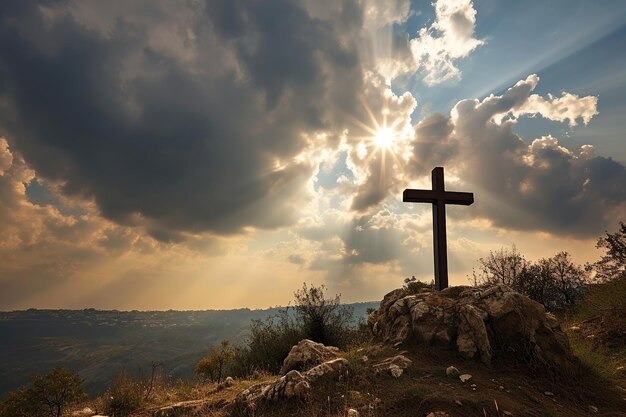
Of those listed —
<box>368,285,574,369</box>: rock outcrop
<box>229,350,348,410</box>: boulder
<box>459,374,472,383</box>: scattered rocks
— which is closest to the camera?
<box>229,350,348,410</box>: boulder

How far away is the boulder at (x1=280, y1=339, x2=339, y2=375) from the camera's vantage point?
10.0m

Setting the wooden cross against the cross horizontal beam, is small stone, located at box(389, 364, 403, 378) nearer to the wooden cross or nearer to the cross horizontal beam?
the wooden cross

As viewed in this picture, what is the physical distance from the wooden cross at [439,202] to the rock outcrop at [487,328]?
2.91 metres

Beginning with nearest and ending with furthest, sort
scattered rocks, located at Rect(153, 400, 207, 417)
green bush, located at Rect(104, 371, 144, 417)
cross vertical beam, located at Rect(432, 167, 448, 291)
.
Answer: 1. scattered rocks, located at Rect(153, 400, 207, 417)
2. green bush, located at Rect(104, 371, 144, 417)
3. cross vertical beam, located at Rect(432, 167, 448, 291)

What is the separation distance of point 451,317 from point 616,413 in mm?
3740

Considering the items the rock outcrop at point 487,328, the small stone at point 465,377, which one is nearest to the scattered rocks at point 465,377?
the small stone at point 465,377

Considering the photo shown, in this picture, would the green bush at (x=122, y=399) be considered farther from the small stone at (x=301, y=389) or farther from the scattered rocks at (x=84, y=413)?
the small stone at (x=301, y=389)

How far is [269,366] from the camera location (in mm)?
15570

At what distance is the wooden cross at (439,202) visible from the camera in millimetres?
13820

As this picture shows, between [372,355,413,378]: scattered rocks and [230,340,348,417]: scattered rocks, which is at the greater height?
[372,355,413,378]: scattered rocks

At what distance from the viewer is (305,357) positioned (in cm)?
1021

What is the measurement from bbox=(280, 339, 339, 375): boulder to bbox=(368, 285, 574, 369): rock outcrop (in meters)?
1.88

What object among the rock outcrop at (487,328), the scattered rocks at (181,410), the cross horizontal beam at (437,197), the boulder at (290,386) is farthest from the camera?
the cross horizontal beam at (437,197)

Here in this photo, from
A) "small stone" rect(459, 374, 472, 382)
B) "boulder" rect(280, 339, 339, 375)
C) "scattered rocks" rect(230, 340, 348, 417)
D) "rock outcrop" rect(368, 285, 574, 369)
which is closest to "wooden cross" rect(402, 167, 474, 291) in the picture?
"rock outcrop" rect(368, 285, 574, 369)
